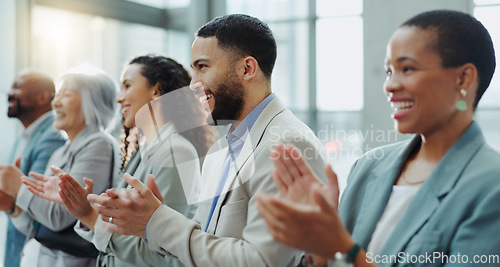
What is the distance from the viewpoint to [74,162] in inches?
87.7

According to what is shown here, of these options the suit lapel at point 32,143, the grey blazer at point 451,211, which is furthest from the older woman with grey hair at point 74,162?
the grey blazer at point 451,211

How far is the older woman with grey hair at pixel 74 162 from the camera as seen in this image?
211 centimetres

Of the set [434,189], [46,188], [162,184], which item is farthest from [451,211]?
[46,188]

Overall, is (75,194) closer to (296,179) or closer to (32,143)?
(296,179)

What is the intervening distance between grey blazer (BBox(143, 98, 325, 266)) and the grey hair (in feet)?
3.93

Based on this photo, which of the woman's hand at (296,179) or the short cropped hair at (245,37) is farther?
the short cropped hair at (245,37)

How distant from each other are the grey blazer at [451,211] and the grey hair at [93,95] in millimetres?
1622

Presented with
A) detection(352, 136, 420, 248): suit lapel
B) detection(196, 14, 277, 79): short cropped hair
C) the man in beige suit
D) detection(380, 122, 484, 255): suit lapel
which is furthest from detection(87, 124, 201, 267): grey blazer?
detection(380, 122, 484, 255): suit lapel

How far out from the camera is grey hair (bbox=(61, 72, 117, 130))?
2.38 meters

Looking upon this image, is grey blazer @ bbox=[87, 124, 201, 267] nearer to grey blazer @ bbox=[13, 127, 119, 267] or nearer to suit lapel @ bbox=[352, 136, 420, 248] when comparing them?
grey blazer @ bbox=[13, 127, 119, 267]

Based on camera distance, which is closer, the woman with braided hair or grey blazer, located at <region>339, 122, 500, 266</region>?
grey blazer, located at <region>339, 122, 500, 266</region>

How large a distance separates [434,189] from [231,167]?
61 cm

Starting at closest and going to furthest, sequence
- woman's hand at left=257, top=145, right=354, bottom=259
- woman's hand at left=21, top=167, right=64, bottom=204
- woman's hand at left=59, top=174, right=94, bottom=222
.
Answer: woman's hand at left=257, top=145, right=354, bottom=259, woman's hand at left=59, top=174, right=94, bottom=222, woman's hand at left=21, top=167, right=64, bottom=204

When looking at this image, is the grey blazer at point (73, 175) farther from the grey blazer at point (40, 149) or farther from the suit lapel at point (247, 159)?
the suit lapel at point (247, 159)
